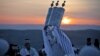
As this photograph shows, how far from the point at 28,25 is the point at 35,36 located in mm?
441

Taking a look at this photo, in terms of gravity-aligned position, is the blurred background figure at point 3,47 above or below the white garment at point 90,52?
below

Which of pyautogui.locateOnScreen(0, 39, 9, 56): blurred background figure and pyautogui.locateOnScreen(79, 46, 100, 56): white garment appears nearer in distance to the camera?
pyautogui.locateOnScreen(79, 46, 100, 56): white garment

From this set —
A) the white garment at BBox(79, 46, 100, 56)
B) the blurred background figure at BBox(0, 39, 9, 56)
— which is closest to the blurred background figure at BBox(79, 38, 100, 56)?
the white garment at BBox(79, 46, 100, 56)

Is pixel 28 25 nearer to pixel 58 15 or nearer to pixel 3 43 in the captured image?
pixel 3 43

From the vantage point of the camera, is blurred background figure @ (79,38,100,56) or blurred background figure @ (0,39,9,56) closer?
blurred background figure @ (79,38,100,56)

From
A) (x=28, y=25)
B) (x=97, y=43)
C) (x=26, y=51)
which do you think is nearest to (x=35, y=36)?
(x=28, y=25)

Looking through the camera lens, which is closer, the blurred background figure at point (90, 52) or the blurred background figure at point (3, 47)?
the blurred background figure at point (90, 52)

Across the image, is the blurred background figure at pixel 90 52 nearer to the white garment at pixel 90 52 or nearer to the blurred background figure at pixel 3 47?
the white garment at pixel 90 52

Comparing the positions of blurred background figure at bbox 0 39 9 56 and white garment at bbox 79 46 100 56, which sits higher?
white garment at bbox 79 46 100 56

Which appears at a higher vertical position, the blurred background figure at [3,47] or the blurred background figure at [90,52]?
the blurred background figure at [90,52]

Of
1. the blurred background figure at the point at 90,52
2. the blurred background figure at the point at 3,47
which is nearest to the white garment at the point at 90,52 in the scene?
the blurred background figure at the point at 90,52

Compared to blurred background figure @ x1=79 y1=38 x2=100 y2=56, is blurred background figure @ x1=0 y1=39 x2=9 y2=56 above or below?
below

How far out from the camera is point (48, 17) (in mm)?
2961

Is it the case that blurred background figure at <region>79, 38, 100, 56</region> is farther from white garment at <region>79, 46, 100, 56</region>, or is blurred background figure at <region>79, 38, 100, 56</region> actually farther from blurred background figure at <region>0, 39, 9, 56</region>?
blurred background figure at <region>0, 39, 9, 56</region>
